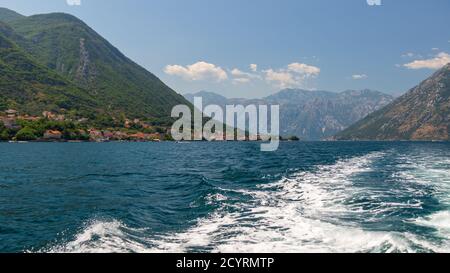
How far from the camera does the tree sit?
177 metres

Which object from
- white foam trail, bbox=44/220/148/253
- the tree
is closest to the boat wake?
white foam trail, bbox=44/220/148/253

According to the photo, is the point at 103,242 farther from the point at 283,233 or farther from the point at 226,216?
the point at 283,233

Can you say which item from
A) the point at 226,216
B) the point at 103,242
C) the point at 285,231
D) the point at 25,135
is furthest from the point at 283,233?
the point at 25,135


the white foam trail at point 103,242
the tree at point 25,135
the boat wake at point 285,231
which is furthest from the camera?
the tree at point 25,135

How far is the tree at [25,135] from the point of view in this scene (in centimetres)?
17700

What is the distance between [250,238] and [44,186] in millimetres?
27736

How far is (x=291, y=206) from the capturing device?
89.4ft

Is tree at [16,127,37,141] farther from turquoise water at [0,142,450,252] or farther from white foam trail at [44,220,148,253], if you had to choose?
white foam trail at [44,220,148,253]

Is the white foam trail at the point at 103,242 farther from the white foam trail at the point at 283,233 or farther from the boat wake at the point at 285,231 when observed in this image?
the white foam trail at the point at 283,233

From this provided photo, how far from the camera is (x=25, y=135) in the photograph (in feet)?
585

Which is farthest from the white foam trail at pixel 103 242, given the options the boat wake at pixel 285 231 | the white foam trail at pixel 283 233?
the white foam trail at pixel 283 233
